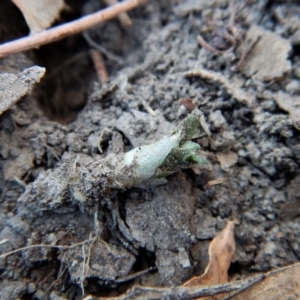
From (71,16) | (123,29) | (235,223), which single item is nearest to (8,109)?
(71,16)

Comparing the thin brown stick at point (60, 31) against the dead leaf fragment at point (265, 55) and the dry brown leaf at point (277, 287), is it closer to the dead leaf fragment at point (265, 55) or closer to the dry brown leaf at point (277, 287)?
the dead leaf fragment at point (265, 55)

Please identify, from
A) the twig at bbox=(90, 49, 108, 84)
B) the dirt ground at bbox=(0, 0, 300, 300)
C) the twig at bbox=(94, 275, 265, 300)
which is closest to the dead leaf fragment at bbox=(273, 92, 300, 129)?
the dirt ground at bbox=(0, 0, 300, 300)

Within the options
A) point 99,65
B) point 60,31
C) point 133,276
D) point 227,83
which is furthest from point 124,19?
point 133,276

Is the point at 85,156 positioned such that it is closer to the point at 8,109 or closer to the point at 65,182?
the point at 65,182

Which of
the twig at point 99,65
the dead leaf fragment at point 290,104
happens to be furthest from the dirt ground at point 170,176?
the twig at point 99,65

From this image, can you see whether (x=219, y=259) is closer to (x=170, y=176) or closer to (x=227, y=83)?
(x=170, y=176)
